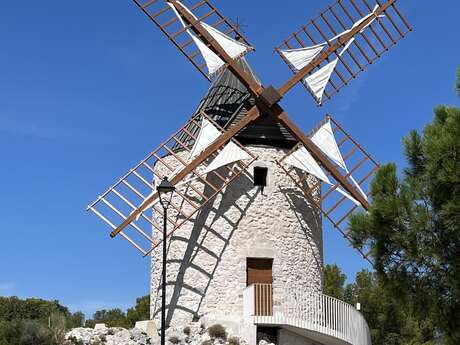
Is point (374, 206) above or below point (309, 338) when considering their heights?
above

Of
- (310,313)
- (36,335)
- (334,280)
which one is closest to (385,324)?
(334,280)

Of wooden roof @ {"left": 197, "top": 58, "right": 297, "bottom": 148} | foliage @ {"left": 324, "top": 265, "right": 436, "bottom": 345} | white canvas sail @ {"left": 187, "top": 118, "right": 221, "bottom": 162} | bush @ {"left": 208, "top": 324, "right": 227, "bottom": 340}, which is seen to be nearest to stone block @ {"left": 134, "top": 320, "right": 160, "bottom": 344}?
bush @ {"left": 208, "top": 324, "right": 227, "bottom": 340}

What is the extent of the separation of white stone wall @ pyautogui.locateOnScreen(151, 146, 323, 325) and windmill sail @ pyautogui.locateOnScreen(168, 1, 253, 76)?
6.77 ft

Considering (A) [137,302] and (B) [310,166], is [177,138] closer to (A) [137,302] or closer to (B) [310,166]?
(B) [310,166]

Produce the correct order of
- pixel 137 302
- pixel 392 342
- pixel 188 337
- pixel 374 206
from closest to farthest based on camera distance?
1. pixel 374 206
2. pixel 188 337
3. pixel 392 342
4. pixel 137 302

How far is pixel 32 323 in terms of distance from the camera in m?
18.1

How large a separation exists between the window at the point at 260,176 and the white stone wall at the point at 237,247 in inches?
6.1

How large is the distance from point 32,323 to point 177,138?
5378 mm

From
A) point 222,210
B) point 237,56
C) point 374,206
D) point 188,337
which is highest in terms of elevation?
point 237,56

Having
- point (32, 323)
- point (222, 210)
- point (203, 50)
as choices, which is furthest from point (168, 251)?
point (203, 50)

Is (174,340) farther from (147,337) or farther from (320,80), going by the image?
(320,80)

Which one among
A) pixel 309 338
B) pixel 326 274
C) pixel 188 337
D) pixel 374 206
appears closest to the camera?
pixel 374 206

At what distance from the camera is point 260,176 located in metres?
18.9

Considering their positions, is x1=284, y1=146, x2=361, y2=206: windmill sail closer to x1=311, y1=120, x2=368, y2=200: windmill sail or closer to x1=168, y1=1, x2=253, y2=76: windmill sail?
x1=311, y1=120, x2=368, y2=200: windmill sail
